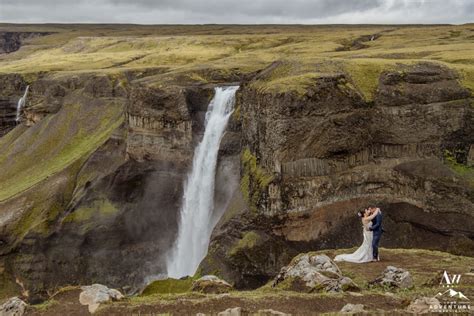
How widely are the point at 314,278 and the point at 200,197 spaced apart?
2948cm

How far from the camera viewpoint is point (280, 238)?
128 feet

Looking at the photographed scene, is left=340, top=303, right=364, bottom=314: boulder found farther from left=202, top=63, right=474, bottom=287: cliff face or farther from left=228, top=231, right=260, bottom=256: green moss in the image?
left=228, top=231, right=260, bottom=256: green moss

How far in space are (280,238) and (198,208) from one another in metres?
12.0

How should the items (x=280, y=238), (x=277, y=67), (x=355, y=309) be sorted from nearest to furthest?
1. (x=355, y=309)
2. (x=280, y=238)
3. (x=277, y=67)

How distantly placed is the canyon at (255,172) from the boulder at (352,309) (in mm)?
21983

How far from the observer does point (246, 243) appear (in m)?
39.1

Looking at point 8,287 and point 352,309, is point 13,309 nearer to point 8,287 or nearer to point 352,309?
point 352,309

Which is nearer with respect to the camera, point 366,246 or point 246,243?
point 366,246

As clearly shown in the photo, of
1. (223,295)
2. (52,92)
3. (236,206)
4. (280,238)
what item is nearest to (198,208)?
(236,206)

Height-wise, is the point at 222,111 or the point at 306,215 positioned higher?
the point at 222,111

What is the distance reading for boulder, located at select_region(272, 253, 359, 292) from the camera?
19.6 m

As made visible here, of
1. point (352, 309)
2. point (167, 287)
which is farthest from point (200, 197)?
point (352, 309)

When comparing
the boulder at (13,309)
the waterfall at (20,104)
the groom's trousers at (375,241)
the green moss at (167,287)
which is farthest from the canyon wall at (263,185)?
the waterfall at (20,104)

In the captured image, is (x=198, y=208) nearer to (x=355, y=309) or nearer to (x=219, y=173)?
(x=219, y=173)
